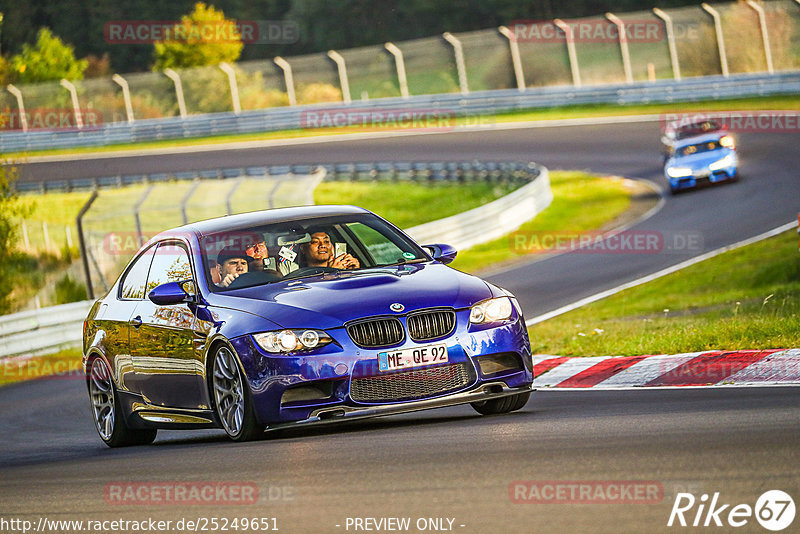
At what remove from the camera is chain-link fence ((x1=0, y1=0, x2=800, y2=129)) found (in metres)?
43.8

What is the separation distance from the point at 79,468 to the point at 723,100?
3640 centimetres

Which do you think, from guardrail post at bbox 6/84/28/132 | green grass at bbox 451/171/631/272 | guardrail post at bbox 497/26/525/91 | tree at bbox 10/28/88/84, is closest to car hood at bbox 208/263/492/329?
green grass at bbox 451/171/631/272

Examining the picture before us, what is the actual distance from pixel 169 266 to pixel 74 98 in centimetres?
4566

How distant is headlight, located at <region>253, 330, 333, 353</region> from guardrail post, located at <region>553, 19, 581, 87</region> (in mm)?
41028

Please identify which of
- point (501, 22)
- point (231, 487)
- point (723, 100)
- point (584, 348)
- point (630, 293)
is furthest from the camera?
point (501, 22)

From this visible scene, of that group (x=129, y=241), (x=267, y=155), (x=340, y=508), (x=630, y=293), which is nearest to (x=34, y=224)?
(x=129, y=241)

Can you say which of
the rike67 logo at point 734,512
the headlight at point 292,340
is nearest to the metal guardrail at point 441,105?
the headlight at point 292,340

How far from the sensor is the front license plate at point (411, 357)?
7836mm

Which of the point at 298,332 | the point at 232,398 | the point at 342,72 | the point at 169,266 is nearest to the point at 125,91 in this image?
the point at 342,72

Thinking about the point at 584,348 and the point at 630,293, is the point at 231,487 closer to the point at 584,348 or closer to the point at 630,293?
the point at 584,348

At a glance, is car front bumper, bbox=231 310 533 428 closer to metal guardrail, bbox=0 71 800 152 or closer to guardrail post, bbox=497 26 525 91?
metal guardrail, bbox=0 71 800 152

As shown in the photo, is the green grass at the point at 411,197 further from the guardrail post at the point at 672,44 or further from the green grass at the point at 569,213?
the guardrail post at the point at 672,44

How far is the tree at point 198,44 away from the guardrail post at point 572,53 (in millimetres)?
20638

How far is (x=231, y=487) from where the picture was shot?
21.5ft
